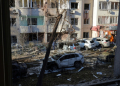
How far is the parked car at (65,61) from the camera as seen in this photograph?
5.10 m

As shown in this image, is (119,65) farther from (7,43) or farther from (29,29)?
(29,29)

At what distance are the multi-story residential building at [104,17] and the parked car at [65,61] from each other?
704 cm

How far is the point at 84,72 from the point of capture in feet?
16.0

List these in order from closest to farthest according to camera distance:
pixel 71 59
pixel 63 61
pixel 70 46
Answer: pixel 63 61, pixel 71 59, pixel 70 46

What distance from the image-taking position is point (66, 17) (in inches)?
435

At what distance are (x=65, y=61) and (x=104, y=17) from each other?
28.7 ft

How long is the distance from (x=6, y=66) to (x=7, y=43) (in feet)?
0.37

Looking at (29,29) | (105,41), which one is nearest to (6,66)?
(29,29)

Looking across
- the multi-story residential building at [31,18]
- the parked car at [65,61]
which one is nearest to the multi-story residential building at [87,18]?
the multi-story residential building at [31,18]

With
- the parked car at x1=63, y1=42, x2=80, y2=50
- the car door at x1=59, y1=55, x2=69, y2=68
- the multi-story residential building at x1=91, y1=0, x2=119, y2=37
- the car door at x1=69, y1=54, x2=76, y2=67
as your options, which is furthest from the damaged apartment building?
the car door at x1=59, y1=55, x2=69, y2=68

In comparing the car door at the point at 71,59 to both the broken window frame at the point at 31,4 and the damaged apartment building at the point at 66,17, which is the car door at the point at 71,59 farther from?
the broken window frame at the point at 31,4

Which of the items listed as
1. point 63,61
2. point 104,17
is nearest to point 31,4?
point 63,61

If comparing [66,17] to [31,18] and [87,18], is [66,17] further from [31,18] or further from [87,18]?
Answer: [31,18]

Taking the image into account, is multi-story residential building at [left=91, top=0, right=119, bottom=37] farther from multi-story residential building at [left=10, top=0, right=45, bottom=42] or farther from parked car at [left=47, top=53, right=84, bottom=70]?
parked car at [left=47, top=53, right=84, bottom=70]
